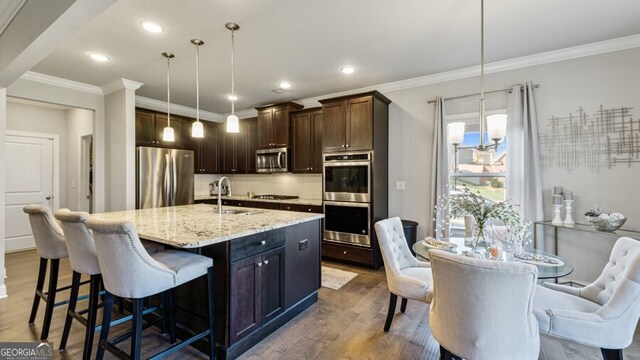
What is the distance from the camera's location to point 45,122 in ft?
18.1

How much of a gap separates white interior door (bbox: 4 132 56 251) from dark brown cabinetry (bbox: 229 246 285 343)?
569 centimetres

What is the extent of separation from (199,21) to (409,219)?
357 cm

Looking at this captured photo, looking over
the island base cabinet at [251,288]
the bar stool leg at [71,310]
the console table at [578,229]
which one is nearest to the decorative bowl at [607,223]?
the console table at [578,229]

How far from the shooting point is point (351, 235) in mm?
4172

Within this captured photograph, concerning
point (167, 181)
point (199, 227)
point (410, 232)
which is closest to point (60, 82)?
point (167, 181)

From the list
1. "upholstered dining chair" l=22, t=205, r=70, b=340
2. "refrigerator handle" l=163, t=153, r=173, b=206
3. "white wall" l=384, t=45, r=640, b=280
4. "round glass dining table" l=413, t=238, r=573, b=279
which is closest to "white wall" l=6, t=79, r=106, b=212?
"refrigerator handle" l=163, t=153, r=173, b=206

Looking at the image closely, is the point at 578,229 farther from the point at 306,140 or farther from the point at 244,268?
the point at 306,140

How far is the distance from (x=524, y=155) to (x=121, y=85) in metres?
5.53

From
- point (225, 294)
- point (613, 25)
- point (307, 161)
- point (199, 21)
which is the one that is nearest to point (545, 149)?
point (613, 25)

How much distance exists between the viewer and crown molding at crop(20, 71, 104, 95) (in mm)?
3821

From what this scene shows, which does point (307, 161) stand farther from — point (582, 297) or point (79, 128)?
point (79, 128)

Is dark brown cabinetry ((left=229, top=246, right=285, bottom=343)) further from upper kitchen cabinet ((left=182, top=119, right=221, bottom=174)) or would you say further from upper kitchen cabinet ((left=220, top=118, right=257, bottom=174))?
upper kitchen cabinet ((left=182, top=119, right=221, bottom=174))

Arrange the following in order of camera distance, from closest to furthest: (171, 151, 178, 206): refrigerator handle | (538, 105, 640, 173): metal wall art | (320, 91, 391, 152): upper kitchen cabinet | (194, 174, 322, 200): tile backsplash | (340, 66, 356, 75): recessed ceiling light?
(538, 105, 640, 173): metal wall art < (340, 66, 356, 75): recessed ceiling light < (320, 91, 391, 152): upper kitchen cabinet < (171, 151, 178, 206): refrigerator handle < (194, 174, 322, 200): tile backsplash

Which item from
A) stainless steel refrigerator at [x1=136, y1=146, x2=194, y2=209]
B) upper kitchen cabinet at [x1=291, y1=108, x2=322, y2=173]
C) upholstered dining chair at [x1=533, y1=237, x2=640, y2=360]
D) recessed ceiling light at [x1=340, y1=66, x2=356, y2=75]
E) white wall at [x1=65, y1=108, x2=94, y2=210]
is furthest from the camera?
white wall at [x1=65, y1=108, x2=94, y2=210]
